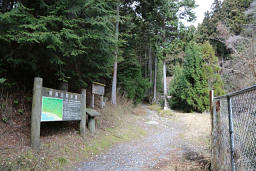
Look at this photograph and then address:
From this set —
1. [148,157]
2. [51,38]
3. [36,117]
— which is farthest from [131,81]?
[36,117]

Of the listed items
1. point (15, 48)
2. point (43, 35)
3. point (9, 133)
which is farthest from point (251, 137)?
point (15, 48)

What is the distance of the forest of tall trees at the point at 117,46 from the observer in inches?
168

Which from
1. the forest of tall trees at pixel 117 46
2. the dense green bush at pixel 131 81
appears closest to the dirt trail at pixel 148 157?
the forest of tall trees at pixel 117 46

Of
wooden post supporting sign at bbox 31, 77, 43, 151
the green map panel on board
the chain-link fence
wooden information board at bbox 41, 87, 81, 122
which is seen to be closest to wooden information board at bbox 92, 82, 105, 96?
wooden information board at bbox 41, 87, 81, 122

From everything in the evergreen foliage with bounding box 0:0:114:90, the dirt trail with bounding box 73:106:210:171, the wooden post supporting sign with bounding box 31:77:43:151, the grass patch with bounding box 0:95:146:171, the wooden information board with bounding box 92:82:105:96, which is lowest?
the dirt trail with bounding box 73:106:210:171

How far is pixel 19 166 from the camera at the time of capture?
2988 millimetres

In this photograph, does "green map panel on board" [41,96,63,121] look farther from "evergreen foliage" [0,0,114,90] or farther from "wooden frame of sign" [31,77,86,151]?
"evergreen foliage" [0,0,114,90]

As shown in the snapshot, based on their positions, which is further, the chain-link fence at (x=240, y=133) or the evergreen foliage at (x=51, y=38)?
the evergreen foliage at (x=51, y=38)

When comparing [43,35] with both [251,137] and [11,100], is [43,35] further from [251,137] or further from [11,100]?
[251,137]

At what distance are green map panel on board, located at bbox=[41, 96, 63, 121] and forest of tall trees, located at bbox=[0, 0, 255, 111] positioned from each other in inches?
33.9

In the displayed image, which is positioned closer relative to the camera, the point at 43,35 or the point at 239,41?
the point at 43,35

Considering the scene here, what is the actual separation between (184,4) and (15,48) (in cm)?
1365

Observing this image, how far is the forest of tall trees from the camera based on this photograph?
168 inches

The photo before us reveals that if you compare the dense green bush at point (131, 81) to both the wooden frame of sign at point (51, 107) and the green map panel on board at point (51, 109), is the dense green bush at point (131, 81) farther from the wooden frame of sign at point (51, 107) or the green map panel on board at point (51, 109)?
the green map panel on board at point (51, 109)
